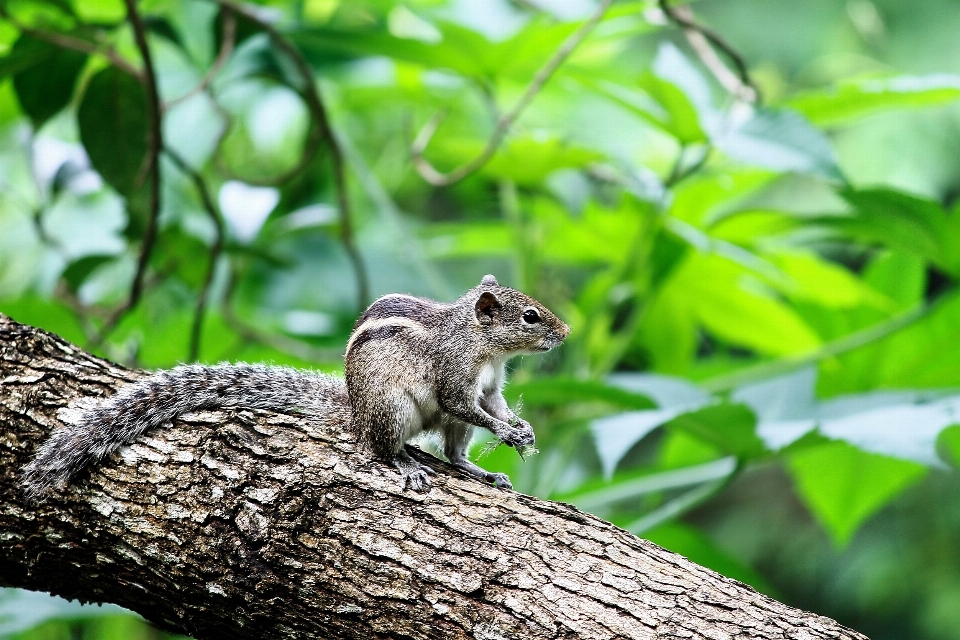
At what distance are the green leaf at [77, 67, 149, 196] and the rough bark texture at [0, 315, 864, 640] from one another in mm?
868

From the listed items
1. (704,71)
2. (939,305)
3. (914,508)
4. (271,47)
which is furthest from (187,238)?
(914,508)

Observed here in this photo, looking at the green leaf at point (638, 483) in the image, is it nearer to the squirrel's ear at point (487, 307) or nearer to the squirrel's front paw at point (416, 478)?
the squirrel's ear at point (487, 307)

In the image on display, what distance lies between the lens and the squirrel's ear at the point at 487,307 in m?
1.72

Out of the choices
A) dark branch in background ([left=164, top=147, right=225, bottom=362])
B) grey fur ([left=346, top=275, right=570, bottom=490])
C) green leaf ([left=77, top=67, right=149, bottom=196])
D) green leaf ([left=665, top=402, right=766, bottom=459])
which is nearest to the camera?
grey fur ([left=346, top=275, right=570, bottom=490])

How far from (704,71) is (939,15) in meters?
1.50

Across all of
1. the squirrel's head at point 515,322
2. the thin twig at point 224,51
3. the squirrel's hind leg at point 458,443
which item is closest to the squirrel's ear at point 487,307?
the squirrel's head at point 515,322

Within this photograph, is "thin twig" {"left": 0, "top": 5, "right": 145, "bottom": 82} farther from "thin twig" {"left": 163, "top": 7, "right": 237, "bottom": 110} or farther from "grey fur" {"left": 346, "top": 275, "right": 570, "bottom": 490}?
"grey fur" {"left": 346, "top": 275, "right": 570, "bottom": 490}

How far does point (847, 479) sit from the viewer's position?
7.57 ft

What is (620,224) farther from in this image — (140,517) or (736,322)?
(140,517)

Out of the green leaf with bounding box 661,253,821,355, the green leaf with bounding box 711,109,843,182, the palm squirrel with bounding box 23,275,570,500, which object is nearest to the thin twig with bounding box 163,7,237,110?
the palm squirrel with bounding box 23,275,570,500

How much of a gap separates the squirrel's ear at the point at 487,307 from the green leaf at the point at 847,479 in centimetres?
95

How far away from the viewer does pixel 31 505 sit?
1.38 meters

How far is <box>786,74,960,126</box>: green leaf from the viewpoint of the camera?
6.13 feet

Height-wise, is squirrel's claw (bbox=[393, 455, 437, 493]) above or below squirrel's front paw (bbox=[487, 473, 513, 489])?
below
